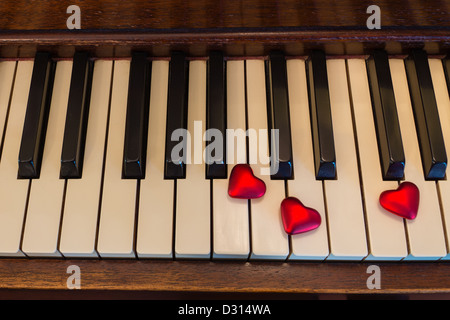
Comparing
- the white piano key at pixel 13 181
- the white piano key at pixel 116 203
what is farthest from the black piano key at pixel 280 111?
the white piano key at pixel 13 181

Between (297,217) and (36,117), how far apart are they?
0.88m

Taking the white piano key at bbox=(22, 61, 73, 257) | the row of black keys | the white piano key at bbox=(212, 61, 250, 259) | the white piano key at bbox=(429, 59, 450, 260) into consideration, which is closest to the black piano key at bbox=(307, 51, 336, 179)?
→ the row of black keys

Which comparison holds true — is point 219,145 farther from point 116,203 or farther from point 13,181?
point 13,181

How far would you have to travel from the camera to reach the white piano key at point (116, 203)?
1.23 metres

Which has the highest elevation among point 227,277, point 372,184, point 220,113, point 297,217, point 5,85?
point 5,85

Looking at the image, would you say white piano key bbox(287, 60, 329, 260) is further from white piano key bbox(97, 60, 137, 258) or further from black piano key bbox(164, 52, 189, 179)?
white piano key bbox(97, 60, 137, 258)

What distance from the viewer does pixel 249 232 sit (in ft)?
4.04

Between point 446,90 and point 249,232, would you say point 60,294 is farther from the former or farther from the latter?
point 446,90

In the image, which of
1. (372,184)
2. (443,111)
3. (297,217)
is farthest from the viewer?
(443,111)

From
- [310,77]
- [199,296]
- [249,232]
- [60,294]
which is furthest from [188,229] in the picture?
[310,77]

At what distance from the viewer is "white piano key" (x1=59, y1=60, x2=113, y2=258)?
1.24m

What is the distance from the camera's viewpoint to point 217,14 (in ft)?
4.30

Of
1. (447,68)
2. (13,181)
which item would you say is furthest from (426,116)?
(13,181)

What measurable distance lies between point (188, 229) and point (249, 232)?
0.59ft
